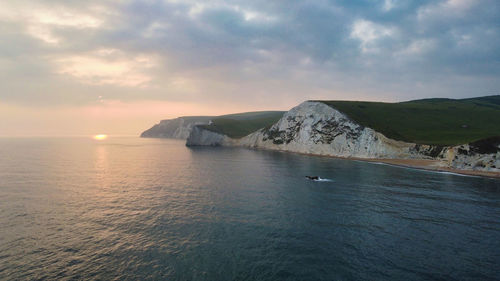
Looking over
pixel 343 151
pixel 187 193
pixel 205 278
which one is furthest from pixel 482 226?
pixel 343 151

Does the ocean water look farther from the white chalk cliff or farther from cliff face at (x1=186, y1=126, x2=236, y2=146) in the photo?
cliff face at (x1=186, y1=126, x2=236, y2=146)

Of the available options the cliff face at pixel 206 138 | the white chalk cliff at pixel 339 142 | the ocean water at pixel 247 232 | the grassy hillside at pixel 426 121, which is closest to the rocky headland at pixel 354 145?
the white chalk cliff at pixel 339 142

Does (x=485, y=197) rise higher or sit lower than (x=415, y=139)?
lower

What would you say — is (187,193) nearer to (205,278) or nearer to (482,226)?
(205,278)

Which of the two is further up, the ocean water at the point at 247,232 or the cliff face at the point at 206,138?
the cliff face at the point at 206,138

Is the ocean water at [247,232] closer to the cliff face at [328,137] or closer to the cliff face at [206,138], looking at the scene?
the cliff face at [328,137]

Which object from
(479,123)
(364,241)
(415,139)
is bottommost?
(364,241)
